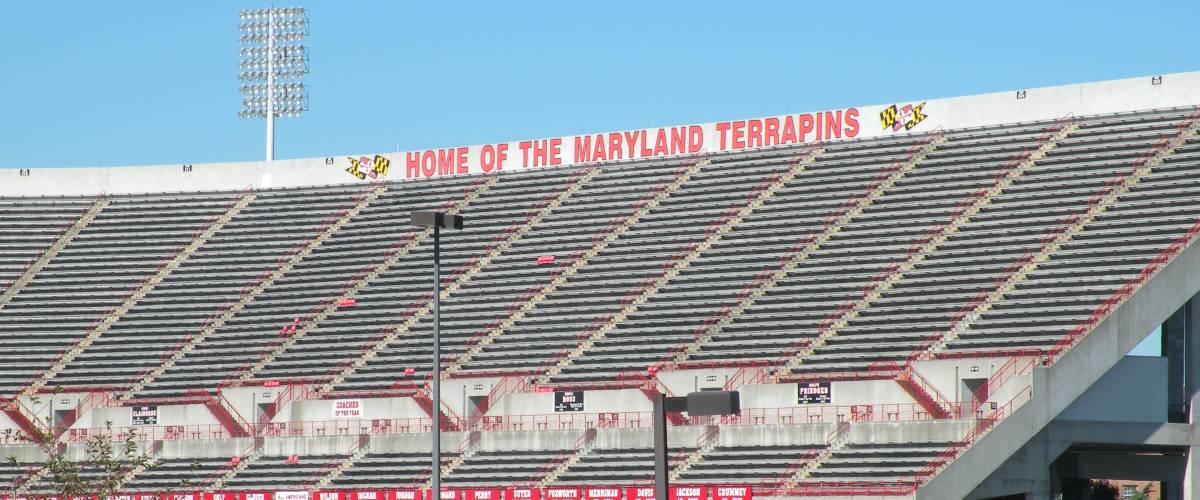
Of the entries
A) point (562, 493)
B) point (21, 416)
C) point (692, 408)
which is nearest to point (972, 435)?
point (562, 493)

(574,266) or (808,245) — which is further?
(574,266)

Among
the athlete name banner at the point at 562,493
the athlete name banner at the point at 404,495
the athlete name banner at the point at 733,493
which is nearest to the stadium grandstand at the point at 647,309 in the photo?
the athlete name banner at the point at 733,493

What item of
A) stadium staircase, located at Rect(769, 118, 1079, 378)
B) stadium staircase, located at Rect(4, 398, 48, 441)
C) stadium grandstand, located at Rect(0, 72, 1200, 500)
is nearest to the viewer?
stadium grandstand, located at Rect(0, 72, 1200, 500)

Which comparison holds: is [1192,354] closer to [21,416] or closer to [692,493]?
[692,493]

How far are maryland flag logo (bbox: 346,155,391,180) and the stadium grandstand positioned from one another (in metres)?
0.15

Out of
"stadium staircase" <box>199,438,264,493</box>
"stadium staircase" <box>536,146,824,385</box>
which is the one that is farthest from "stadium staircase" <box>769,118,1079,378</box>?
"stadium staircase" <box>199,438,264,493</box>

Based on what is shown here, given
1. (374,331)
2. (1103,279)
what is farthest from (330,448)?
(1103,279)

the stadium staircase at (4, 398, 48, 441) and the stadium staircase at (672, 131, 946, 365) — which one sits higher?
the stadium staircase at (672, 131, 946, 365)

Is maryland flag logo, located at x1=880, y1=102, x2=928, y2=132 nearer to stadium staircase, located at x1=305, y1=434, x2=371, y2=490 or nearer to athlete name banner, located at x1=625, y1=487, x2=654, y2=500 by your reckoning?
athlete name banner, located at x1=625, y1=487, x2=654, y2=500

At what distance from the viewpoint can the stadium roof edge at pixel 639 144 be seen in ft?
220

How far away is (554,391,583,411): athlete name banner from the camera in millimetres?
61281

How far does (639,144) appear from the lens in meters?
76.9

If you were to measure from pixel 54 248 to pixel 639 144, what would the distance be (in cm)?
2671

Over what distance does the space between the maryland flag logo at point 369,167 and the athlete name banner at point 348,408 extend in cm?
2083
